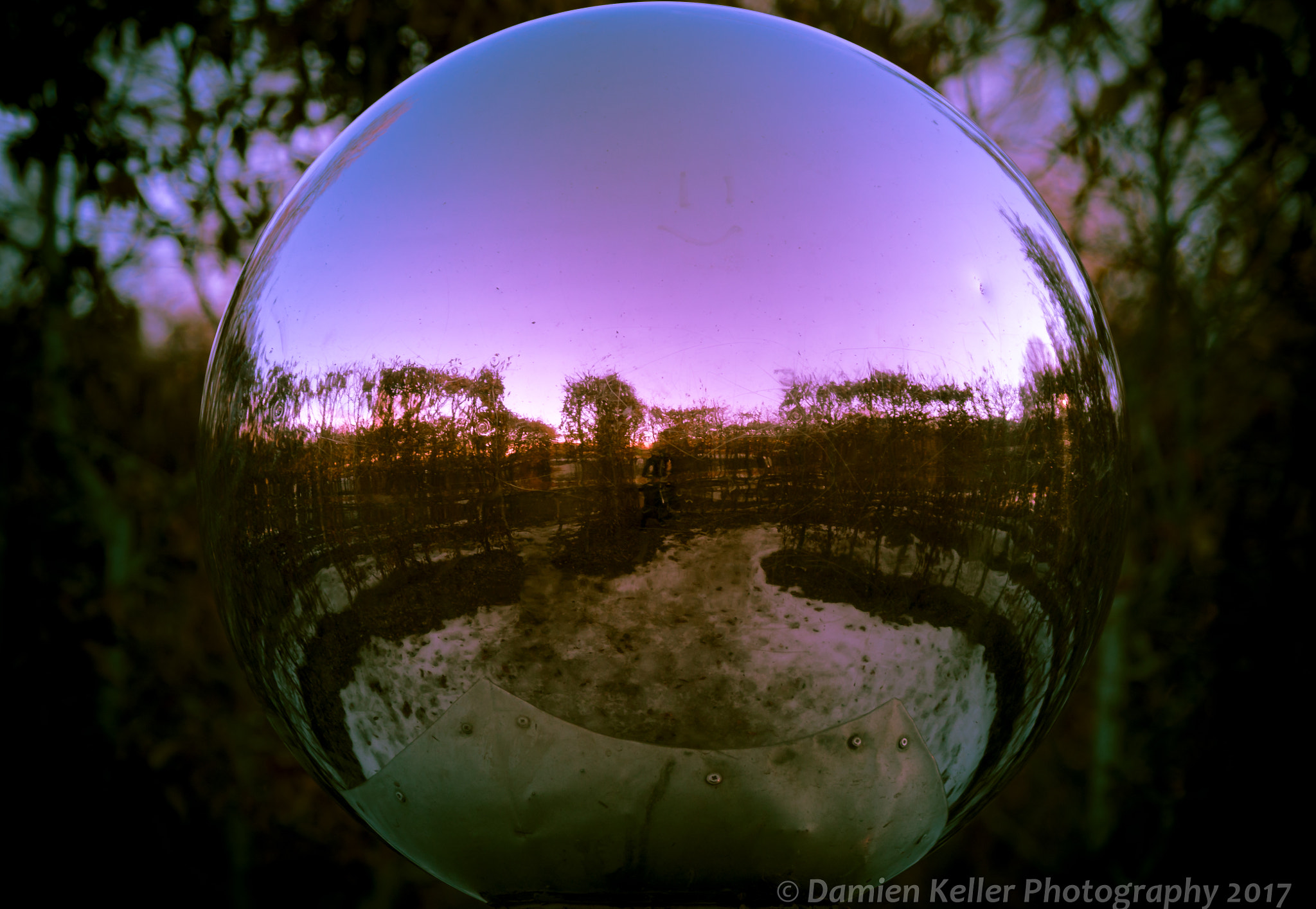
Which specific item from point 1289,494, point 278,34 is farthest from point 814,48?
point 1289,494

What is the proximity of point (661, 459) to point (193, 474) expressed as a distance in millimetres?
2846

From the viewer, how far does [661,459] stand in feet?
2.56

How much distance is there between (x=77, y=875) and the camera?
131 inches

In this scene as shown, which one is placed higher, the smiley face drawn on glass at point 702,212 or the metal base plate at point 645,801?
the smiley face drawn on glass at point 702,212

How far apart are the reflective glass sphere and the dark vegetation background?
2488 mm

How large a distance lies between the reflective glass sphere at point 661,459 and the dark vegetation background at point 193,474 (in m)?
2.49

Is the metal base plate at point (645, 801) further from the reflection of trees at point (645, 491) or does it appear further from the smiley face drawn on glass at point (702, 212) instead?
the smiley face drawn on glass at point (702, 212)

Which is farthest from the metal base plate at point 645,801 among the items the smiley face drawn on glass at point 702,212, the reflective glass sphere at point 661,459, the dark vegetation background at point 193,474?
the dark vegetation background at point 193,474

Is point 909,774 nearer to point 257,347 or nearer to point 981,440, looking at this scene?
point 981,440

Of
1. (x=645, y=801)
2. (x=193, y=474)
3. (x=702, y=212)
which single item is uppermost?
(x=702, y=212)

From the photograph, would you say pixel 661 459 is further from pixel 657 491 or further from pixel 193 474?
pixel 193 474

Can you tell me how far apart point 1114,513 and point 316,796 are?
3094mm

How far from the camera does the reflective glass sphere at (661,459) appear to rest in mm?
788

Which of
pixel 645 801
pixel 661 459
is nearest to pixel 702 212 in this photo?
pixel 661 459
